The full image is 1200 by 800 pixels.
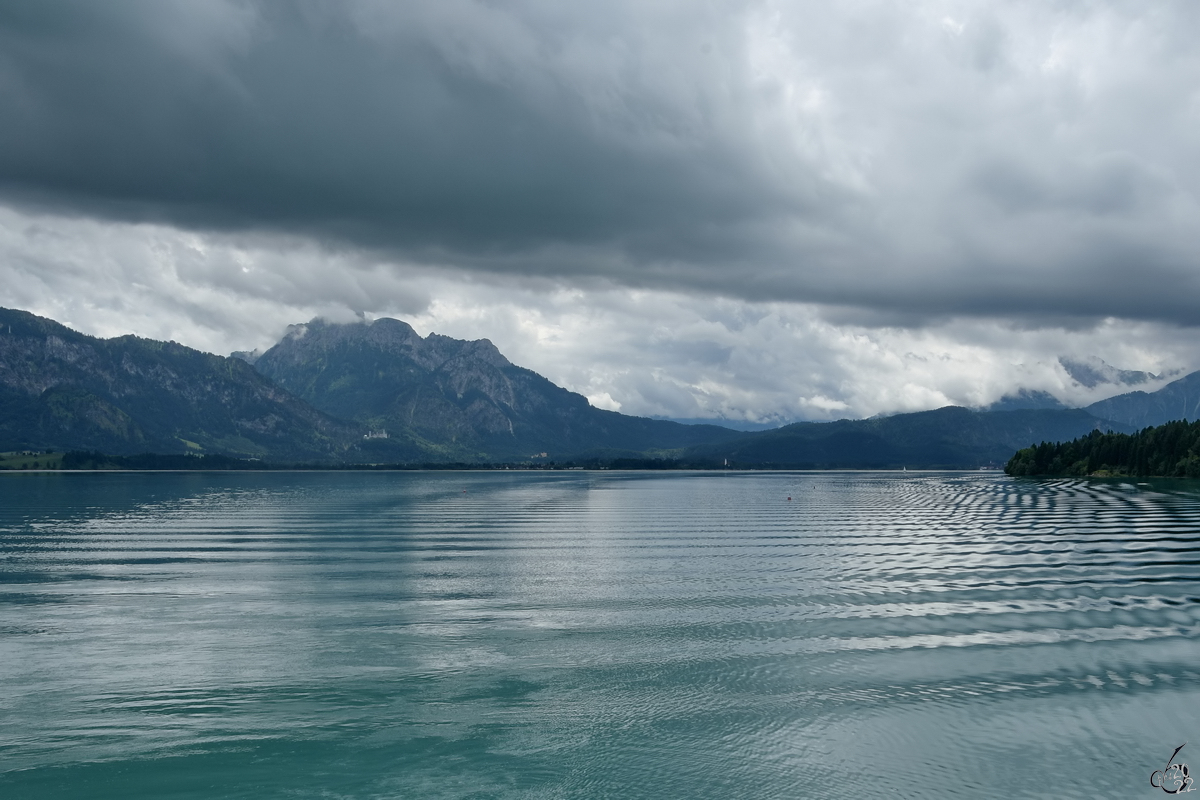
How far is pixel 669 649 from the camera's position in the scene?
1895 inches

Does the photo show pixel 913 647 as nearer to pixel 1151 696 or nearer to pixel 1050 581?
pixel 1151 696

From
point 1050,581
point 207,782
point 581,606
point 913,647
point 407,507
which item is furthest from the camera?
point 407,507

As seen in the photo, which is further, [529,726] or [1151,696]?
[1151,696]

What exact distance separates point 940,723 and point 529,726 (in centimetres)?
1782

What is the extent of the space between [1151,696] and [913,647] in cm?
1219

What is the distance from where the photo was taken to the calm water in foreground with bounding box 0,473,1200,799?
99.9ft

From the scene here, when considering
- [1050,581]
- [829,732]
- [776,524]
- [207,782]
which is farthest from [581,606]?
[776,524]

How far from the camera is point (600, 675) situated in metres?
42.8

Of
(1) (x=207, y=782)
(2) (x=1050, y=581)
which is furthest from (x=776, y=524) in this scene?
(1) (x=207, y=782)

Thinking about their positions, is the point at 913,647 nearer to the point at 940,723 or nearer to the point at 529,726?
the point at 940,723

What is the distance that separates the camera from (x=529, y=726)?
35125 mm

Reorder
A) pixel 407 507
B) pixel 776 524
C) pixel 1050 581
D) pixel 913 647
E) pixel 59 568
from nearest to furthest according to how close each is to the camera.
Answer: pixel 913 647 → pixel 1050 581 → pixel 59 568 → pixel 776 524 → pixel 407 507

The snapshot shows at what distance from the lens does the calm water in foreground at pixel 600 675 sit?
1198 inches

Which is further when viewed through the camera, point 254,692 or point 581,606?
point 581,606
